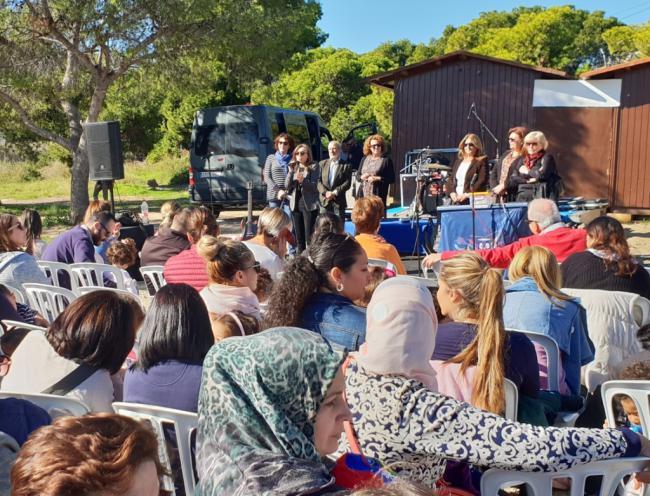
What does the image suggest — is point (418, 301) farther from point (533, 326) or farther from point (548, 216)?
point (548, 216)

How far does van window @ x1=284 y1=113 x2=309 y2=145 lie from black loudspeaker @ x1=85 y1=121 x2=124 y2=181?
4652mm

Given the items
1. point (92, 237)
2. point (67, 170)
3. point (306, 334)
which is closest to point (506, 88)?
point (92, 237)

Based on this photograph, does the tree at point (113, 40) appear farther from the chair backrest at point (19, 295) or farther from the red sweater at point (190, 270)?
the red sweater at point (190, 270)

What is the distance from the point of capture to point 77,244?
5988 millimetres

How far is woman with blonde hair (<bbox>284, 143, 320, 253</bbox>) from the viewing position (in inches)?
379

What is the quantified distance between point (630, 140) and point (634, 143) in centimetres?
9

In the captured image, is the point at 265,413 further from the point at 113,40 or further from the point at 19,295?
the point at 113,40

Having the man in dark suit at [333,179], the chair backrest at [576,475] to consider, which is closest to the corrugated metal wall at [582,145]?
the man in dark suit at [333,179]

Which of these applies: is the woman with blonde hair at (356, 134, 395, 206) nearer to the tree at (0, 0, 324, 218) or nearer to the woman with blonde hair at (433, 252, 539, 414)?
the tree at (0, 0, 324, 218)

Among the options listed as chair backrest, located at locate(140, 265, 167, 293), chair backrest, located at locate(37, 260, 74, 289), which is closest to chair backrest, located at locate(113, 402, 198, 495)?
chair backrest, located at locate(140, 265, 167, 293)

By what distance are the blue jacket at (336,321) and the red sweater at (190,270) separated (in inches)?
61.9

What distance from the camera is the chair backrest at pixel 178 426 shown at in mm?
2447

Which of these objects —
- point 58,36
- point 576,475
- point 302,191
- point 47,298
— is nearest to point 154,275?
point 47,298

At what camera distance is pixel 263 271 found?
4707mm
